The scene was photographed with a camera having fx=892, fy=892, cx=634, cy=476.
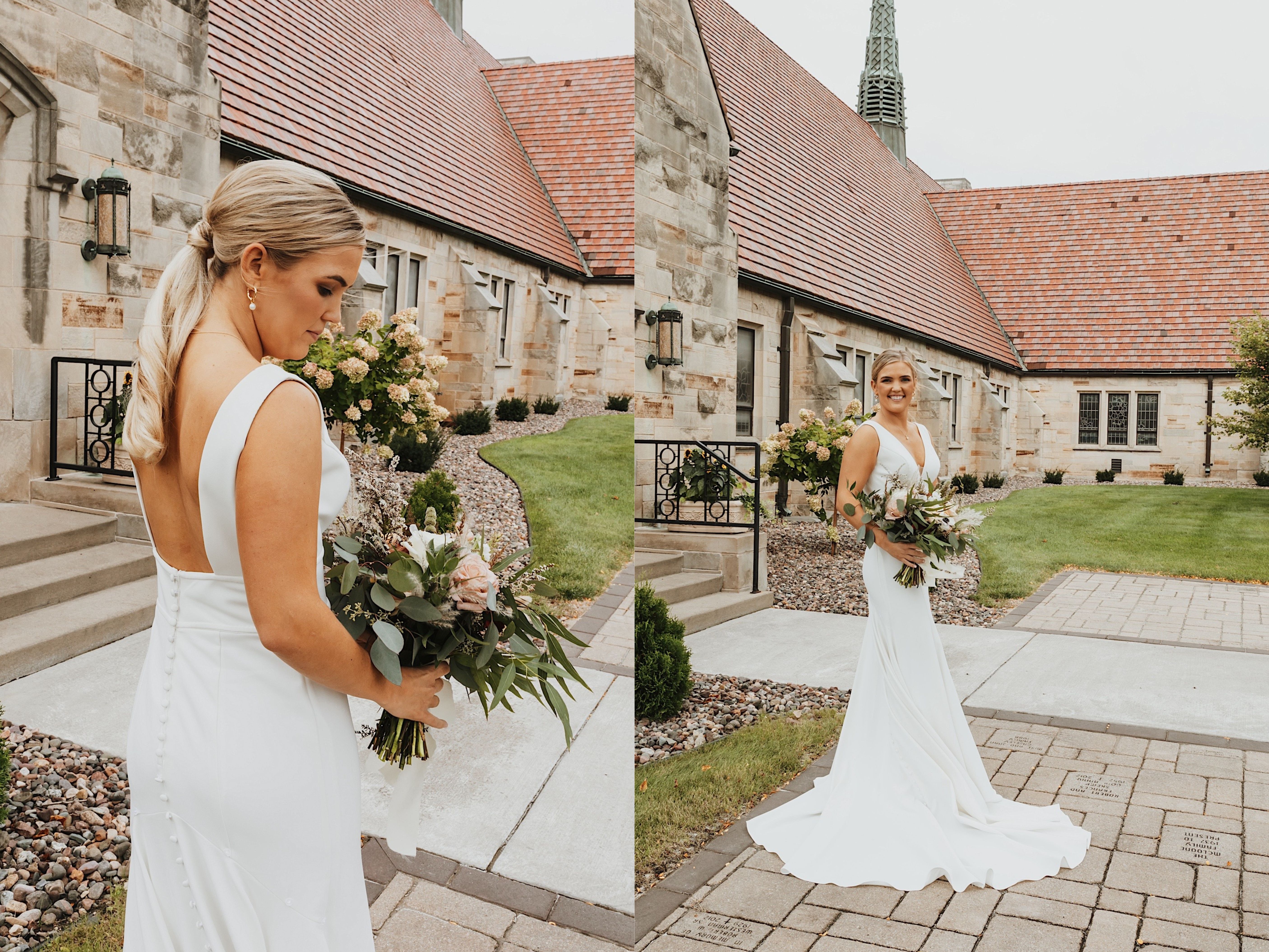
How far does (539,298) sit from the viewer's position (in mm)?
3143

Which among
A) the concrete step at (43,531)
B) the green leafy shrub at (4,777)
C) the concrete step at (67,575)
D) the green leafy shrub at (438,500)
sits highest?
the green leafy shrub at (438,500)

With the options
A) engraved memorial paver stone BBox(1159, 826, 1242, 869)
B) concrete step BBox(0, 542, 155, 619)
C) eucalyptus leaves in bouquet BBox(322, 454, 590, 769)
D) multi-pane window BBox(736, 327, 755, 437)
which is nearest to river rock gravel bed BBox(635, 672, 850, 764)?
multi-pane window BBox(736, 327, 755, 437)

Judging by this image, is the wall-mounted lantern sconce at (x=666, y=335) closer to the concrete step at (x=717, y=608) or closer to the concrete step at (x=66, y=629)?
the concrete step at (x=717, y=608)

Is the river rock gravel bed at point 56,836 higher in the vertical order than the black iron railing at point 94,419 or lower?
lower

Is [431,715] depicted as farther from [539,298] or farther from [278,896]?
[539,298]

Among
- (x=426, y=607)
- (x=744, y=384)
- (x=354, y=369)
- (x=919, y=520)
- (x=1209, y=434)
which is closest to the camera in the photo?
(x=426, y=607)

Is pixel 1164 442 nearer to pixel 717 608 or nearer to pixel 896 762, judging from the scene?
pixel 896 762

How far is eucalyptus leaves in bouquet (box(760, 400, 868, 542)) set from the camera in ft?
11.9

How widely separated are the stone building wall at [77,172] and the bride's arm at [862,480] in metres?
2.45

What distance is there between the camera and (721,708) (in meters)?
3.89

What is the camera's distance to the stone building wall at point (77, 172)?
2.63m

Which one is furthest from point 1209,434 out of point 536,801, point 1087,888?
point 536,801

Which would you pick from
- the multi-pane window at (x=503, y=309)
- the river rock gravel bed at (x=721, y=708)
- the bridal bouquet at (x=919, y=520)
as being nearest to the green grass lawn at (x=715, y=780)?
the river rock gravel bed at (x=721, y=708)

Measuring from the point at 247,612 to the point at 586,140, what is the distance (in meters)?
2.59
